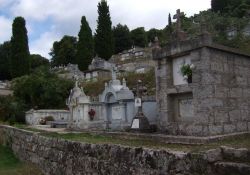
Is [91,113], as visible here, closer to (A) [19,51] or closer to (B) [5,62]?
(A) [19,51]

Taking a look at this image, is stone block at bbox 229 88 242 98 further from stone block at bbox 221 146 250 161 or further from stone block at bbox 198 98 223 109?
stone block at bbox 221 146 250 161

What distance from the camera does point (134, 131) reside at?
11117 mm

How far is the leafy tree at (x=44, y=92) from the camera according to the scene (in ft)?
86.3

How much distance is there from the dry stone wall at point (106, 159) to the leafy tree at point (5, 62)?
164 ft

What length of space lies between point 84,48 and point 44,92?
1854 cm

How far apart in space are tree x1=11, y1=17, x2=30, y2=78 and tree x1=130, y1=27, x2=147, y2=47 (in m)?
24.0

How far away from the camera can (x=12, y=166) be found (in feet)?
39.9

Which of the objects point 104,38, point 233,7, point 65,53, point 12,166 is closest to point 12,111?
point 12,166

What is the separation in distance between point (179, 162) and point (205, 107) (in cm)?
483

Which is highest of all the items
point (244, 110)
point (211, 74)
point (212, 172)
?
point (211, 74)

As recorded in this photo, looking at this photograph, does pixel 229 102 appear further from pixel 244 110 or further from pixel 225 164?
pixel 225 164

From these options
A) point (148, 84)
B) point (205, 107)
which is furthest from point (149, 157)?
point (148, 84)

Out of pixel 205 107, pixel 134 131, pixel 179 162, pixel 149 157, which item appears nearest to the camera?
pixel 179 162

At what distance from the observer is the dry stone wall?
4480 millimetres
